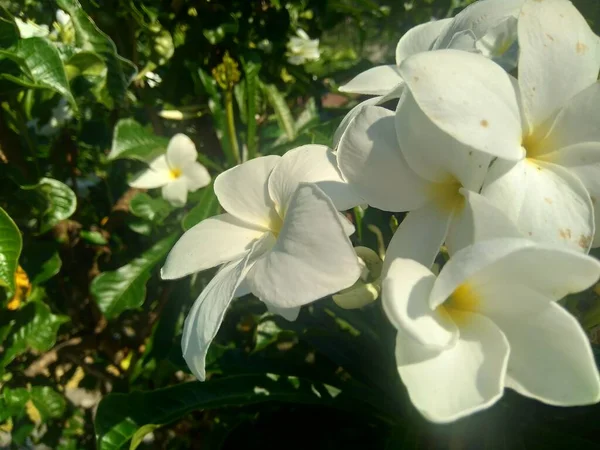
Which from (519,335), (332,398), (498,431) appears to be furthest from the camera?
(332,398)

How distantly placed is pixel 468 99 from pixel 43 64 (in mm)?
637

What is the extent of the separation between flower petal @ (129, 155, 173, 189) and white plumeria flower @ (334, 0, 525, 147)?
67cm

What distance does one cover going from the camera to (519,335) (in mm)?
381

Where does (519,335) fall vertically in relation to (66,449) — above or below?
above

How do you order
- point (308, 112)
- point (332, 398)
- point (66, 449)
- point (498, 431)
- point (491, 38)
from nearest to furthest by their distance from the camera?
point (491, 38) → point (498, 431) → point (332, 398) → point (308, 112) → point (66, 449)

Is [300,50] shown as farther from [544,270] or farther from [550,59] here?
[544,270]

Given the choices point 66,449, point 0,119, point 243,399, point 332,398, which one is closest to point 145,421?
point 243,399

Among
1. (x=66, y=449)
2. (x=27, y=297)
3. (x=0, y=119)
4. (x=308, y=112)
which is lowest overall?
(x=66, y=449)

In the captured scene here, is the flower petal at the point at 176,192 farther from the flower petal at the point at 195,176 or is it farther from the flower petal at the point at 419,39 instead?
the flower petal at the point at 419,39

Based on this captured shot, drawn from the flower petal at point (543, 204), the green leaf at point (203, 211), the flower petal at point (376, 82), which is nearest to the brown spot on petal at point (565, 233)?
the flower petal at point (543, 204)

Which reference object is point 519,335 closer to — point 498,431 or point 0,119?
point 498,431

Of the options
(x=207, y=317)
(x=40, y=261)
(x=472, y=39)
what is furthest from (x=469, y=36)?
(x=40, y=261)

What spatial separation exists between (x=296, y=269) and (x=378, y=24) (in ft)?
4.70

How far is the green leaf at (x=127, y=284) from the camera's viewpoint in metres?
1.04
